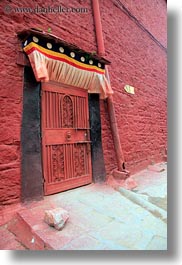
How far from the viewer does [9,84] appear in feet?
6.12

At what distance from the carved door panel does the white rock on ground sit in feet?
1.44

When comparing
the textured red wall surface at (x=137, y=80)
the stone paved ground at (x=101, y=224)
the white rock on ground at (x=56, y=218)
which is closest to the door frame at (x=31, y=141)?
the stone paved ground at (x=101, y=224)

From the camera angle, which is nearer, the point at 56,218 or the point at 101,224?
the point at 56,218

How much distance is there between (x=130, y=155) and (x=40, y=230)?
2.19m

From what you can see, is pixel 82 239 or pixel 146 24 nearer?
pixel 82 239

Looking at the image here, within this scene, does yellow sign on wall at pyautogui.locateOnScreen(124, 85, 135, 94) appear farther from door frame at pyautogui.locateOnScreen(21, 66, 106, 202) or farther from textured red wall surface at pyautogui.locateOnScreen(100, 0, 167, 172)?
door frame at pyautogui.locateOnScreen(21, 66, 106, 202)

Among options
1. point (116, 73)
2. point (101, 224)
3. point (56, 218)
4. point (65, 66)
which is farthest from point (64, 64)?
point (101, 224)

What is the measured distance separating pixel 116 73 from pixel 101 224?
2352mm

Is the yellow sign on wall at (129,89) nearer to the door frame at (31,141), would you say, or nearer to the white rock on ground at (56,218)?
the door frame at (31,141)

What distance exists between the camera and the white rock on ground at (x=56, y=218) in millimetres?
1586

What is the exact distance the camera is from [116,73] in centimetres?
325

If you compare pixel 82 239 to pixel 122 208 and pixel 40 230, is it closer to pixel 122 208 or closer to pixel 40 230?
pixel 40 230

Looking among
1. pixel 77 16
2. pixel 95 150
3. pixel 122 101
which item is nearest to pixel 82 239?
pixel 95 150

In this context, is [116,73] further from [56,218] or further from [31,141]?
[56,218]
